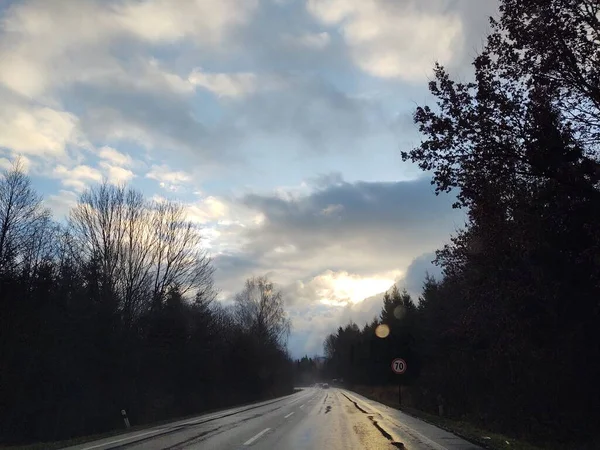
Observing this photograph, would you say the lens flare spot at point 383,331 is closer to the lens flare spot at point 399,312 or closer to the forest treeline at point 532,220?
the lens flare spot at point 399,312

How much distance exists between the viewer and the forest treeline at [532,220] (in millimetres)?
9461

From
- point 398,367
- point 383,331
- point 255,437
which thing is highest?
point 383,331

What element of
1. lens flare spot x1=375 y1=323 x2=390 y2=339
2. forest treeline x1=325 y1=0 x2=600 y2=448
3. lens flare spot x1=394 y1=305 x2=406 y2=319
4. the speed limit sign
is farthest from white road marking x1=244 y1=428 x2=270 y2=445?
lens flare spot x1=394 y1=305 x2=406 y2=319

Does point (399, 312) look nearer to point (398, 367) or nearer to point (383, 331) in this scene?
point (383, 331)

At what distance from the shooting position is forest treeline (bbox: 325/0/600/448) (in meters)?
9.46

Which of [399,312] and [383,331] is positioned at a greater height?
[399,312]

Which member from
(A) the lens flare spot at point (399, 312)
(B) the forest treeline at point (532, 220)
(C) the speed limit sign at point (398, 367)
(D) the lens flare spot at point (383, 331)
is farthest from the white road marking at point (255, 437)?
(A) the lens flare spot at point (399, 312)

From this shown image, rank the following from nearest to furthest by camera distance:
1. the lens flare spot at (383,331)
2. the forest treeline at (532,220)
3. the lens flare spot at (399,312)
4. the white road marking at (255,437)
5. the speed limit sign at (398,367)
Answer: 1. the forest treeline at (532,220)
2. the white road marking at (255,437)
3. the speed limit sign at (398,367)
4. the lens flare spot at (383,331)
5. the lens flare spot at (399,312)

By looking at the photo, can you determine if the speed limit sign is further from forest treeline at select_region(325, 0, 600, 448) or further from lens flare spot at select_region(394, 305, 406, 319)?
lens flare spot at select_region(394, 305, 406, 319)

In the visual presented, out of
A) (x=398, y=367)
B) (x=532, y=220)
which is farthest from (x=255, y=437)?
(x=398, y=367)

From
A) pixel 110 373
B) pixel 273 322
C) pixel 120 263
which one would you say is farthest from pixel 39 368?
pixel 273 322

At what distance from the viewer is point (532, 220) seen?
1246cm

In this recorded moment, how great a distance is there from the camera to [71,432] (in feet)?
93.8

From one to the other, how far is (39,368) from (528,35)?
28.2m
